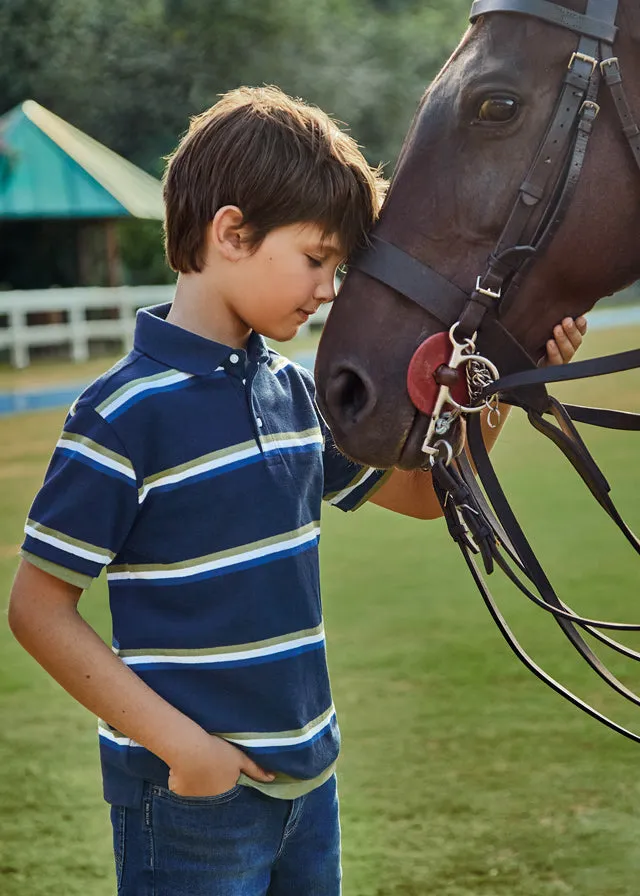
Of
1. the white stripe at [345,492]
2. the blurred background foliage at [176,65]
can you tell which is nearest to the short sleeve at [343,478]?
the white stripe at [345,492]

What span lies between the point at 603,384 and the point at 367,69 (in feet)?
55.5

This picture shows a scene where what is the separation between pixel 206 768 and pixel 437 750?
2.03 meters

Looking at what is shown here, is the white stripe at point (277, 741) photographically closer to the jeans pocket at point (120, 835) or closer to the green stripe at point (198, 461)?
the jeans pocket at point (120, 835)

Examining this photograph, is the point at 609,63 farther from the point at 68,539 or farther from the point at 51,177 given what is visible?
the point at 51,177

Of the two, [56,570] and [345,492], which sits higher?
[56,570]

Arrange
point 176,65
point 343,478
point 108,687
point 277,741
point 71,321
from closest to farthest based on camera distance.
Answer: point 108,687 < point 277,741 < point 343,478 < point 71,321 < point 176,65

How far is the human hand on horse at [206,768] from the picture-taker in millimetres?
1748

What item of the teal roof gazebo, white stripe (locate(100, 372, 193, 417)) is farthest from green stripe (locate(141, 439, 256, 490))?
the teal roof gazebo

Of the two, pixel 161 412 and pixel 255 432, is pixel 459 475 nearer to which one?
pixel 255 432

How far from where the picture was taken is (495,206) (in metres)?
1.97

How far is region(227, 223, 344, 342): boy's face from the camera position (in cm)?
186

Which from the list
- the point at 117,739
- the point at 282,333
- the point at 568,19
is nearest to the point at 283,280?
the point at 282,333

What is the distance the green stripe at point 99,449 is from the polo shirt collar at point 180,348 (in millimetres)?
176

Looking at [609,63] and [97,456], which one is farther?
[609,63]
